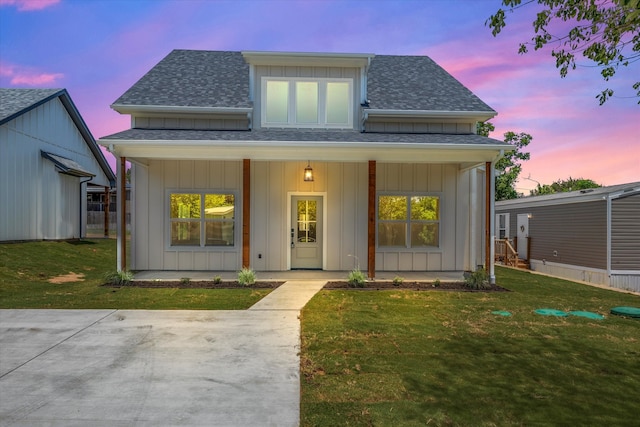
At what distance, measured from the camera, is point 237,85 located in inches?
473

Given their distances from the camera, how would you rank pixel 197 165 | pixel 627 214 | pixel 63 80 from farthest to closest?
pixel 63 80 < pixel 627 214 < pixel 197 165

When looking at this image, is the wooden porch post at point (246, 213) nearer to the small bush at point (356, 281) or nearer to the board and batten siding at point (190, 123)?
the board and batten siding at point (190, 123)

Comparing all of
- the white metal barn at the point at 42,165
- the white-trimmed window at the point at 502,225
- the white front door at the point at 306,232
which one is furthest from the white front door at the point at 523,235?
the white metal barn at the point at 42,165

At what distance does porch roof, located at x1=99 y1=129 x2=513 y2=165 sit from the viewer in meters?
9.01

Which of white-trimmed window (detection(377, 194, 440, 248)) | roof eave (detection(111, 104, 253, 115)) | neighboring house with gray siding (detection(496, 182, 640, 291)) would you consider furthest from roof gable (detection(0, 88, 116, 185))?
neighboring house with gray siding (detection(496, 182, 640, 291))

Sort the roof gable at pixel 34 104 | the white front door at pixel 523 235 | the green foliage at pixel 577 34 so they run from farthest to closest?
the white front door at pixel 523 235 → the roof gable at pixel 34 104 → the green foliage at pixel 577 34

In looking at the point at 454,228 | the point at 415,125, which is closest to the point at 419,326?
the point at 454,228

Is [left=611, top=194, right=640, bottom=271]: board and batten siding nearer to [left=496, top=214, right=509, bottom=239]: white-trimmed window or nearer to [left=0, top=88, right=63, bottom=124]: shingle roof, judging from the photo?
[left=496, top=214, right=509, bottom=239]: white-trimmed window

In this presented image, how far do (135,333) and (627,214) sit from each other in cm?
1447

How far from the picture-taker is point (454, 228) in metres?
11.2

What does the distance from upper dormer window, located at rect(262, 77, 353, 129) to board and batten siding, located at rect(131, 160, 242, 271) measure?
1.89 m

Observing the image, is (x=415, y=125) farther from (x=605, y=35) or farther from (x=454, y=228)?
(x=605, y=35)

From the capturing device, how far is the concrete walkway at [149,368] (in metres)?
3.18

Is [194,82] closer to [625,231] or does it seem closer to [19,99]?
[19,99]
